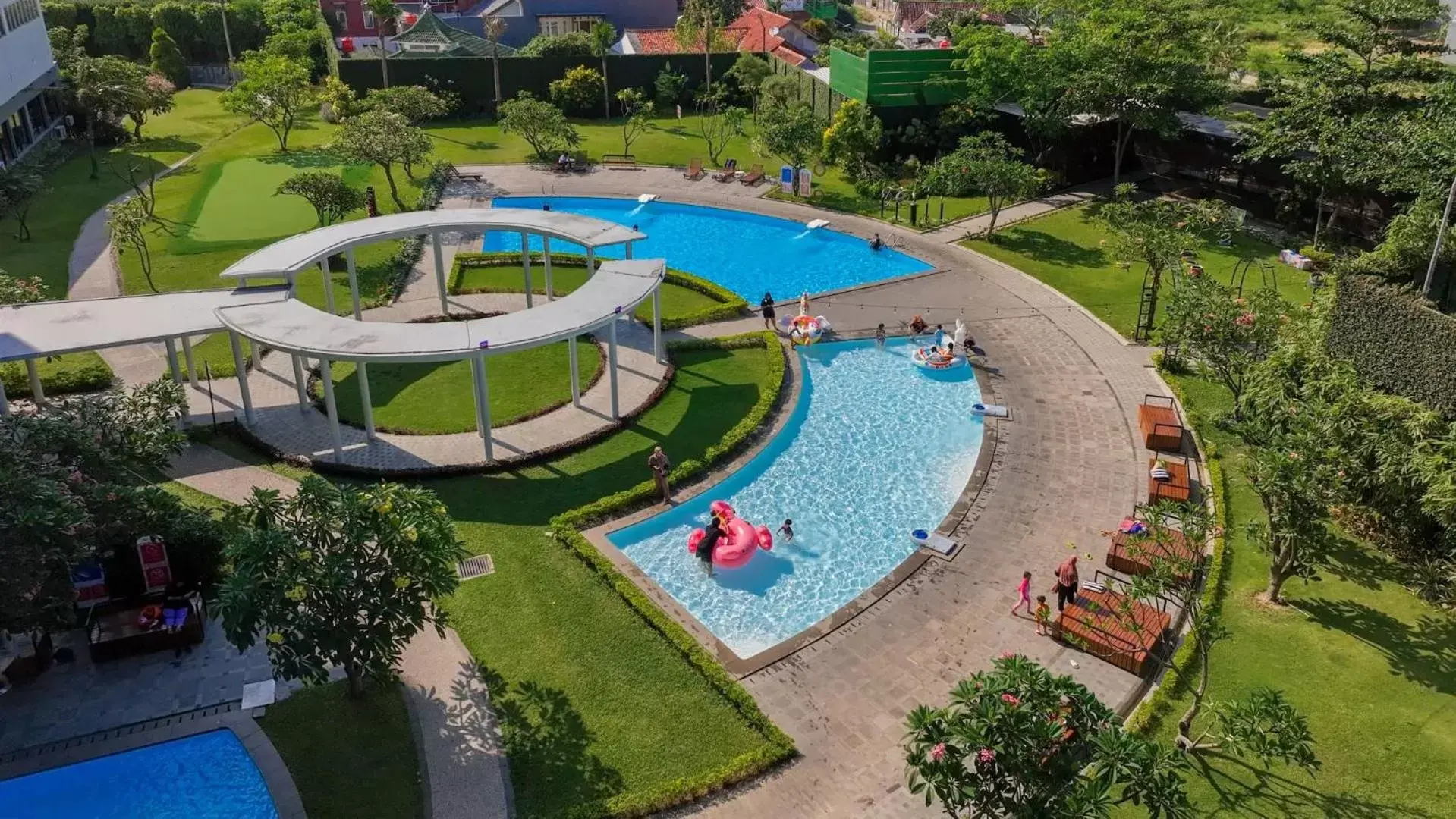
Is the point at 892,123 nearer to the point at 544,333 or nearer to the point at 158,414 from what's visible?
the point at 544,333

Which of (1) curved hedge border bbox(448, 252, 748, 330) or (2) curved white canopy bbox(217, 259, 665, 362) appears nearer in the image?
(2) curved white canopy bbox(217, 259, 665, 362)

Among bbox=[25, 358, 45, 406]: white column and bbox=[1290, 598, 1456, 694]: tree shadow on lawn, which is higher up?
bbox=[25, 358, 45, 406]: white column

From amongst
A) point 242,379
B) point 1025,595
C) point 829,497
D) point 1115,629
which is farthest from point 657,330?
point 1115,629

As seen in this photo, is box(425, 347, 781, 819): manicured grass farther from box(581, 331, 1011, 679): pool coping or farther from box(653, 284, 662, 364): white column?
box(653, 284, 662, 364): white column

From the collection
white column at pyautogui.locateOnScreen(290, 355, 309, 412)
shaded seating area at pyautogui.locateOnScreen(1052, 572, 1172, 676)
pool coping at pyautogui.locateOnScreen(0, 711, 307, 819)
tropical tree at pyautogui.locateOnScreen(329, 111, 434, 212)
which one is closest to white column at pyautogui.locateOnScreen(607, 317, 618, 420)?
white column at pyautogui.locateOnScreen(290, 355, 309, 412)

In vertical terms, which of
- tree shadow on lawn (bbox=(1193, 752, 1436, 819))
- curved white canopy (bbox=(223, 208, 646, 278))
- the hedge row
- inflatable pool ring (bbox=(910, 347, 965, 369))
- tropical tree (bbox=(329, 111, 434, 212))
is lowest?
tree shadow on lawn (bbox=(1193, 752, 1436, 819))

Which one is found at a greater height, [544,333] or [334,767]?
[544,333]

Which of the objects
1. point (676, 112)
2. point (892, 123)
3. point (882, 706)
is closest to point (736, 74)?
point (676, 112)
